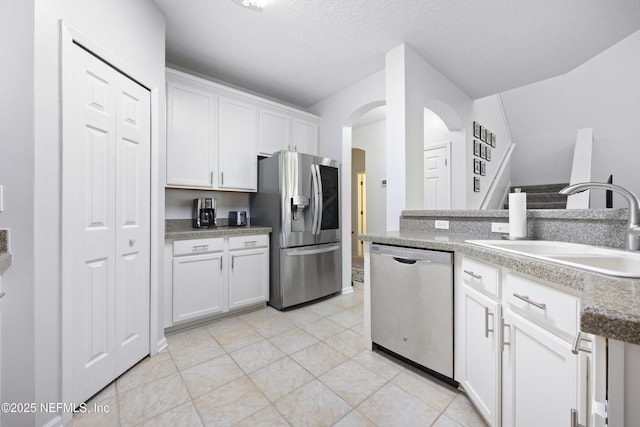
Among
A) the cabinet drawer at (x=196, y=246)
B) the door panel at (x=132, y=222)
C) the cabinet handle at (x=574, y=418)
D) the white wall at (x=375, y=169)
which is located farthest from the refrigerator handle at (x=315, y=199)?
the white wall at (x=375, y=169)

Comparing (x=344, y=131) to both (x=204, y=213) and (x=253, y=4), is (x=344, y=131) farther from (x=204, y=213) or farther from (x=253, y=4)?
(x=204, y=213)

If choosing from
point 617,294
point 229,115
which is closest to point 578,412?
point 617,294

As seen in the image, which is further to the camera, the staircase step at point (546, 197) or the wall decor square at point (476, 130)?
the wall decor square at point (476, 130)

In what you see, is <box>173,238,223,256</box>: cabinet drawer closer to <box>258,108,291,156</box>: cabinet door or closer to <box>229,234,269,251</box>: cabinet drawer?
<box>229,234,269,251</box>: cabinet drawer

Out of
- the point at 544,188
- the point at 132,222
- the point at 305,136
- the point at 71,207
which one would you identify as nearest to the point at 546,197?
the point at 544,188

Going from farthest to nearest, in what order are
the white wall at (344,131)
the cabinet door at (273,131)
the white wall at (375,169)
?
the white wall at (375,169) → the white wall at (344,131) → the cabinet door at (273,131)

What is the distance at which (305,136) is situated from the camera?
11.5 ft

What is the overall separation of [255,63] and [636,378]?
3.28 m

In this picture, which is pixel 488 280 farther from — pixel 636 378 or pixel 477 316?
pixel 636 378

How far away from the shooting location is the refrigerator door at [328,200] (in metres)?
3.03

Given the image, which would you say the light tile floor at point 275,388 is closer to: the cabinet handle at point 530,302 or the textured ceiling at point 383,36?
the cabinet handle at point 530,302

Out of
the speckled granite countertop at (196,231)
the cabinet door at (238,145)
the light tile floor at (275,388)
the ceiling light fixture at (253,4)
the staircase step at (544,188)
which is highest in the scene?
the ceiling light fixture at (253,4)

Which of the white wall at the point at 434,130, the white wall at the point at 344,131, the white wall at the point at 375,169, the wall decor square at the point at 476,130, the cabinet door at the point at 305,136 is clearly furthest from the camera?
the white wall at the point at 375,169

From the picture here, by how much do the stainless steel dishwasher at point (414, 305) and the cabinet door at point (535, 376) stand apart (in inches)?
16.4
